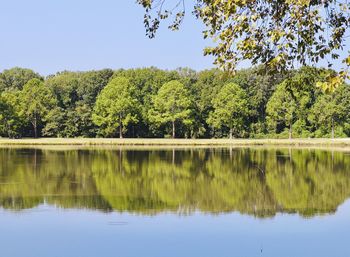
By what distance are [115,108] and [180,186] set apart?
191 feet

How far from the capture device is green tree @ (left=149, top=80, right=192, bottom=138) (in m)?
86.5

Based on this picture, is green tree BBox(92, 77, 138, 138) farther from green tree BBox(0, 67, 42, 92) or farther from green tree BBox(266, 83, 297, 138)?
green tree BBox(0, 67, 42, 92)

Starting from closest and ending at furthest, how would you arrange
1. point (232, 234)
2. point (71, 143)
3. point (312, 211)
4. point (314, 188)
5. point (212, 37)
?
1. point (212, 37)
2. point (232, 234)
3. point (312, 211)
4. point (314, 188)
5. point (71, 143)

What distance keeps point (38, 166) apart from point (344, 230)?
2568 cm

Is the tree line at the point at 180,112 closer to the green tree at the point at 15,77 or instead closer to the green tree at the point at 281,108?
the green tree at the point at 281,108

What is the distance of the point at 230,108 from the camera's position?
285ft

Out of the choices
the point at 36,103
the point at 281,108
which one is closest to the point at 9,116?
the point at 36,103

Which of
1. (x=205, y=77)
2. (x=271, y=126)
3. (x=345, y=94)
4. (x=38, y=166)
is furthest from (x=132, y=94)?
(x=38, y=166)

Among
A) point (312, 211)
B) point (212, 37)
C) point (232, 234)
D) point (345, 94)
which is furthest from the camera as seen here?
point (345, 94)

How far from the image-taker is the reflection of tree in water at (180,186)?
22109 mm

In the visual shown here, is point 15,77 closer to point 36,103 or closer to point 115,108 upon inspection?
point 36,103

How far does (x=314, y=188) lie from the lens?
28.3m

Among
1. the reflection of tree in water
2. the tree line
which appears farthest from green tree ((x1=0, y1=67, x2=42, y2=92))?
the reflection of tree in water

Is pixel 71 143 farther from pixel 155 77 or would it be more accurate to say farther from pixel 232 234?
pixel 232 234
